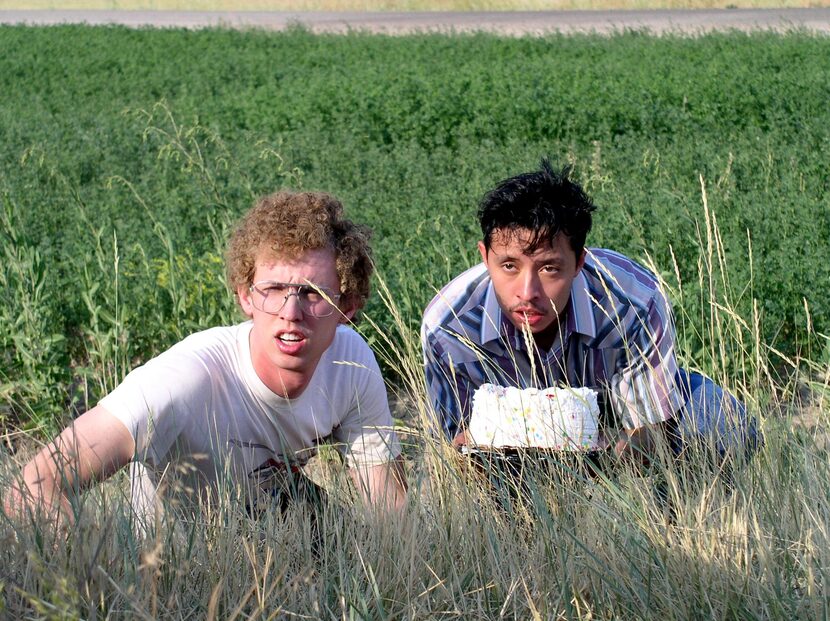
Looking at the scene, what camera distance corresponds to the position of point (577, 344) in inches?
150

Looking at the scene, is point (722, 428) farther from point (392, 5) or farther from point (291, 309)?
point (392, 5)

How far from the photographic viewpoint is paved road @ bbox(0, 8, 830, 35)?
2592 centimetres

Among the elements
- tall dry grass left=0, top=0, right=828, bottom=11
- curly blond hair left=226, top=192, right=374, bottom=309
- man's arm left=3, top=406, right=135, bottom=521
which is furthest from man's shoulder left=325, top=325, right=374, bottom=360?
tall dry grass left=0, top=0, right=828, bottom=11

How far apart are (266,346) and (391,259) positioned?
2.96m

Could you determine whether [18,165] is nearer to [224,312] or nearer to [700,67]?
[224,312]

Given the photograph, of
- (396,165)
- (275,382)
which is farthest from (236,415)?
(396,165)

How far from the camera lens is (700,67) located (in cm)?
1320

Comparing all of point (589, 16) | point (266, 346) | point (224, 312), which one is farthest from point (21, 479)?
point (589, 16)

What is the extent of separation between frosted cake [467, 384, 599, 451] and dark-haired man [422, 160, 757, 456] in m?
0.12

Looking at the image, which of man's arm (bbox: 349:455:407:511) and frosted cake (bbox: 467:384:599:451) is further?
frosted cake (bbox: 467:384:599:451)

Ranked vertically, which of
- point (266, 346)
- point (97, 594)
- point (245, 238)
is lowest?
point (97, 594)

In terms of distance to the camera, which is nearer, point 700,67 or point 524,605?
point 524,605

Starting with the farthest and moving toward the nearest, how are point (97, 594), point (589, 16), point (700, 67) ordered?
point (589, 16)
point (700, 67)
point (97, 594)

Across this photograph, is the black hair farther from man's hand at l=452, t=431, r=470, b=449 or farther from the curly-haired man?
man's hand at l=452, t=431, r=470, b=449
